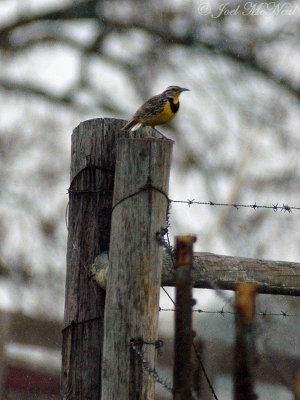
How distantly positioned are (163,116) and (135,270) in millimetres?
2194

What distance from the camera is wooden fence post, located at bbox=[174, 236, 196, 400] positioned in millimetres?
2473

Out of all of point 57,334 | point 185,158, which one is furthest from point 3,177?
point 57,334

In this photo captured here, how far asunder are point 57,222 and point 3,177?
1287 mm

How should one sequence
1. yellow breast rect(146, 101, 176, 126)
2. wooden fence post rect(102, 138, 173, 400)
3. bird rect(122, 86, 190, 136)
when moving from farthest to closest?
yellow breast rect(146, 101, 176, 126) < bird rect(122, 86, 190, 136) < wooden fence post rect(102, 138, 173, 400)

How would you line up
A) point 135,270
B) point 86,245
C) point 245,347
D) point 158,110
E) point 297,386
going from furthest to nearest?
point 158,110 < point 86,245 < point 135,270 < point 245,347 < point 297,386

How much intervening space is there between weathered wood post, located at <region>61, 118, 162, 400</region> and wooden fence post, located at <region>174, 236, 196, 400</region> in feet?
3.40

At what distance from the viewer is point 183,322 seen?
8.21 feet

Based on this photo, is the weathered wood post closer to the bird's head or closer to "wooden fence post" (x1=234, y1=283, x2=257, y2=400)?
"wooden fence post" (x1=234, y1=283, x2=257, y2=400)

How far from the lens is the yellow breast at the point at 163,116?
16.9ft

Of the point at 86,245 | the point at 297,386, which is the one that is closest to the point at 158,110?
the point at 86,245

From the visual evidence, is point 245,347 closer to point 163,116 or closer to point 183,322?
point 183,322

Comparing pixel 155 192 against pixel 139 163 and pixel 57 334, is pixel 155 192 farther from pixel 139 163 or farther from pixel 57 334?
pixel 57 334

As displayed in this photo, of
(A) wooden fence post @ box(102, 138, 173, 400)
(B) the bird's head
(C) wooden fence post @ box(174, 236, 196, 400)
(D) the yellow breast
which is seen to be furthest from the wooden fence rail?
(B) the bird's head

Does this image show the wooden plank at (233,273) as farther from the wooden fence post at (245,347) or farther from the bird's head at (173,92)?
the bird's head at (173,92)
